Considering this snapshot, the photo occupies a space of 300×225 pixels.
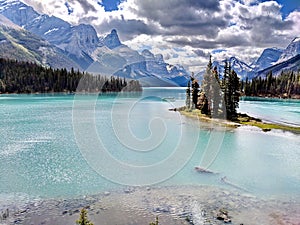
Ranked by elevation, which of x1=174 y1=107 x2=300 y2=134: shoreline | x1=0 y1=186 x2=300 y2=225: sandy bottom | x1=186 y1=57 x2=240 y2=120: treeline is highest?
x1=186 y1=57 x2=240 y2=120: treeline

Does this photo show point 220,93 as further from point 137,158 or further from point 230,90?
point 137,158

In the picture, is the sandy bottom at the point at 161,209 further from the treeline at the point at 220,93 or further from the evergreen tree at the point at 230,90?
the evergreen tree at the point at 230,90

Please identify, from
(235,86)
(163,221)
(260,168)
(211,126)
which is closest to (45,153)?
(163,221)

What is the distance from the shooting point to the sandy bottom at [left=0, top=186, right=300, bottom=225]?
74.5 feet

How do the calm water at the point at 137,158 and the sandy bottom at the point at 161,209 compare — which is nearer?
the sandy bottom at the point at 161,209

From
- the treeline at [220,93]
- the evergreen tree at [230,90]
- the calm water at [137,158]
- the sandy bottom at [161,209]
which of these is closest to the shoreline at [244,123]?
the treeline at [220,93]

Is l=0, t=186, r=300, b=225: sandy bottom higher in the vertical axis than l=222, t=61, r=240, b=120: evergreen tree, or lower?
lower

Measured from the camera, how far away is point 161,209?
978 inches

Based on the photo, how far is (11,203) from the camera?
25641mm

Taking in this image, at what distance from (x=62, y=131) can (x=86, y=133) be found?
6.08 metres

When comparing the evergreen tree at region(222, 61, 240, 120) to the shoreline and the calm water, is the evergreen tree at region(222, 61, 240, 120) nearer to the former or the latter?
the shoreline

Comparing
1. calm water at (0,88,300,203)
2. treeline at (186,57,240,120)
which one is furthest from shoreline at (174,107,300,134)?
calm water at (0,88,300,203)

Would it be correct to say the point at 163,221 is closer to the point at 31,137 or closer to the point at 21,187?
the point at 21,187

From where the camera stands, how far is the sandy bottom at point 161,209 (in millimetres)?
22703
